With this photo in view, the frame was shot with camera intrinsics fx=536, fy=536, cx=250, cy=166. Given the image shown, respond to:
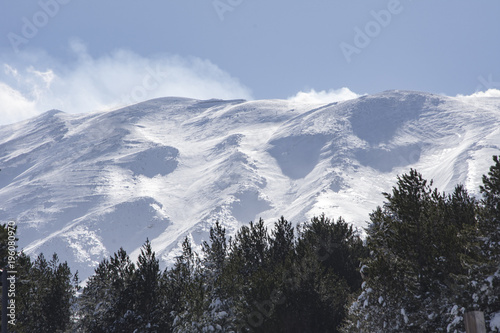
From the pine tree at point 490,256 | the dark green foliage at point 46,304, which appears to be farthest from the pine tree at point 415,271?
the dark green foliage at point 46,304

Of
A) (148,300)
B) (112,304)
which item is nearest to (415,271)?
(148,300)

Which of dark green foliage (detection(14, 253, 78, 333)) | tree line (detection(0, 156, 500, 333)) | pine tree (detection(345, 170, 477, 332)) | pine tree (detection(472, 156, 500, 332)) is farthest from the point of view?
dark green foliage (detection(14, 253, 78, 333))

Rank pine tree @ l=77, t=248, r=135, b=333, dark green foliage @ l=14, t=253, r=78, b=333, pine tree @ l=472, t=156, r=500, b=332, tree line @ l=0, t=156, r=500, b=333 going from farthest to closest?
dark green foliage @ l=14, t=253, r=78, b=333
pine tree @ l=77, t=248, r=135, b=333
tree line @ l=0, t=156, r=500, b=333
pine tree @ l=472, t=156, r=500, b=332

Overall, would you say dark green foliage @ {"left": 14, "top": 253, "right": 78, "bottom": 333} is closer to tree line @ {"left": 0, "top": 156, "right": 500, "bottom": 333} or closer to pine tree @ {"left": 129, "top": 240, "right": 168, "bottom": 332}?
tree line @ {"left": 0, "top": 156, "right": 500, "bottom": 333}

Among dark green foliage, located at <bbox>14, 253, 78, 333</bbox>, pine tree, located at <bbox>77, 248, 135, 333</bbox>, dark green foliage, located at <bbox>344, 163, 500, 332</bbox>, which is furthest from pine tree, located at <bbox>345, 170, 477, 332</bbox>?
dark green foliage, located at <bbox>14, 253, 78, 333</bbox>

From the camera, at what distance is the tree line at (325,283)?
856 inches

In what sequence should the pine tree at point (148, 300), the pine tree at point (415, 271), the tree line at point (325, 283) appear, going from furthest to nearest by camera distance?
the pine tree at point (148, 300) → the pine tree at point (415, 271) → the tree line at point (325, 283)

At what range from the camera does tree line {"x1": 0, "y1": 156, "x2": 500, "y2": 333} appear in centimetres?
2175

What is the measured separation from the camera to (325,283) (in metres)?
39.5

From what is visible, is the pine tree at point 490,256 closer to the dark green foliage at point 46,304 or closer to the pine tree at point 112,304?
the pine tree at point 112,304

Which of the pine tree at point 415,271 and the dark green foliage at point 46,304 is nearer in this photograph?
the pine tree at point 415,271

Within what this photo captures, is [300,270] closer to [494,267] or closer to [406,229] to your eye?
[406,229]

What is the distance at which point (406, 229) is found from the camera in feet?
76.3

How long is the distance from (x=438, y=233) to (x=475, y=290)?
12.5 feet
